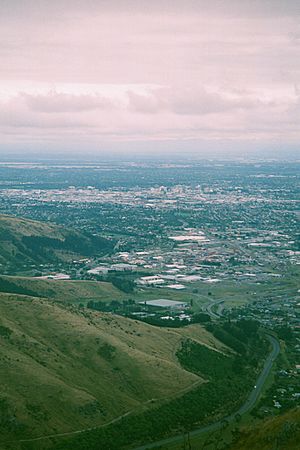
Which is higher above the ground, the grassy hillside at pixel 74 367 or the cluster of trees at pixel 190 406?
the grassy hillside at pixel 74 367

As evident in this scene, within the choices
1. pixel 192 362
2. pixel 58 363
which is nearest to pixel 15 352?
pixel 58 363

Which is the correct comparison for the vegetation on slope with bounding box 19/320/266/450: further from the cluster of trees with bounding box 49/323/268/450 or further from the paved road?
the paved road

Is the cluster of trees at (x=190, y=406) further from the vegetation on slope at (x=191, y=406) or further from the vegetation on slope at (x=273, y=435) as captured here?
the vegetation on slope at (x=273, y=435)

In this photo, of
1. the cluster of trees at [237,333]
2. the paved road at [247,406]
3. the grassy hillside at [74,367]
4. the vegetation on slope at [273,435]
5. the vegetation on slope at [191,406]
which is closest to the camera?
the vegetation on slope at [273,435]

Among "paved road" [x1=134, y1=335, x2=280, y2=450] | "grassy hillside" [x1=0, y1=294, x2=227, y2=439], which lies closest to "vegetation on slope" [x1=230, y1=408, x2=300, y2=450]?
"paved road" [x1=134, y1=335, x2=280, y2=450]

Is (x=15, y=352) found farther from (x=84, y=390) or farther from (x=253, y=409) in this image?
(x=253, y=409)

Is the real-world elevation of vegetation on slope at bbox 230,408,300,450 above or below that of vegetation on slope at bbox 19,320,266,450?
above

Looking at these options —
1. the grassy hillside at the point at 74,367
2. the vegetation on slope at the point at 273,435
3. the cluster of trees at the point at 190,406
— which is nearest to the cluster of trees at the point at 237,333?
the grassy hillside at the point at 74,367

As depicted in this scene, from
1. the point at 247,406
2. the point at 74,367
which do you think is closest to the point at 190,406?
the point at 247,406
